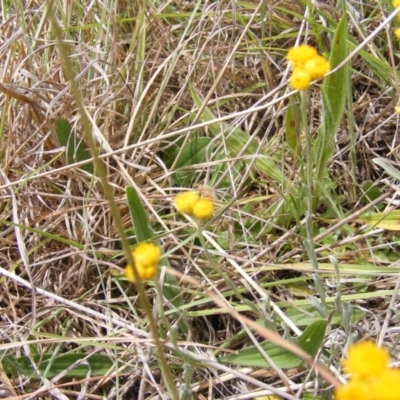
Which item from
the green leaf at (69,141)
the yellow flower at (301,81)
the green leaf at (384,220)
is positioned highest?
the yellow flower at (301,81)

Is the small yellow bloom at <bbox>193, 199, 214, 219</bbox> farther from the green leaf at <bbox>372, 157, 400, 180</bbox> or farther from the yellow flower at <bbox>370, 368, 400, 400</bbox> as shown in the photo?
the green leaf at <bbox>372, 157, 400, 180</bbox>

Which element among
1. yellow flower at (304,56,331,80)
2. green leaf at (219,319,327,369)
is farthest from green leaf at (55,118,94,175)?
yellow flower at (304,56,331,80)

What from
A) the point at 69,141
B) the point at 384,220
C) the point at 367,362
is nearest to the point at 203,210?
the point at 367,362

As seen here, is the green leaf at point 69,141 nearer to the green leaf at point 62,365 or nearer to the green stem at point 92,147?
the green leaf at point 62,365

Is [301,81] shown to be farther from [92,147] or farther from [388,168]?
[388,168]

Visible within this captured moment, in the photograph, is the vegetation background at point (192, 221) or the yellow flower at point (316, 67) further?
the vegetation background at point (192, 221)

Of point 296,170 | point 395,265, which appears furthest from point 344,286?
point 296,170

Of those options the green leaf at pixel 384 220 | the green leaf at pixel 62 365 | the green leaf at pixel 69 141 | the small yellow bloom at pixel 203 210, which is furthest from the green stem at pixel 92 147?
the green leaf at pixel 69 141

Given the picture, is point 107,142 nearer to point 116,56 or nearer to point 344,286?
point 116,56
